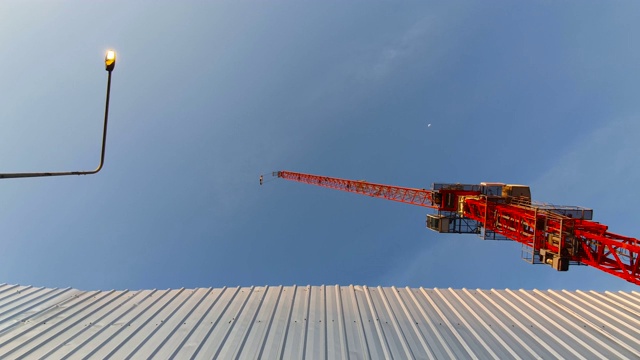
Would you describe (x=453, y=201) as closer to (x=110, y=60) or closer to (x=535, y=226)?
(x=535, y=226)

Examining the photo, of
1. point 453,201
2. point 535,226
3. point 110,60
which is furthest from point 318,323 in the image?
point 453,201

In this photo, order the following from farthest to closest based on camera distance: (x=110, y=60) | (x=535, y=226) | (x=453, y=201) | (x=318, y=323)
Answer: (x=453, y=201), (x=535, y=226), (x=318, y=323), (x=110, y=60)

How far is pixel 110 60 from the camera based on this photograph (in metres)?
7.81

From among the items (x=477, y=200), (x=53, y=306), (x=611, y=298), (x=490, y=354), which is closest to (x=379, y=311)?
(x=490, y=354)

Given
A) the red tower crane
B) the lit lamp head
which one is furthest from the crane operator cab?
A: the lit lamp head

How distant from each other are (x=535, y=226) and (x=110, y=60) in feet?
61.5

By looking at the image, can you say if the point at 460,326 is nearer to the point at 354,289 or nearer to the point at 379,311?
the point at 379,311

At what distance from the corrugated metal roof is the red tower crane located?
5.43 ft

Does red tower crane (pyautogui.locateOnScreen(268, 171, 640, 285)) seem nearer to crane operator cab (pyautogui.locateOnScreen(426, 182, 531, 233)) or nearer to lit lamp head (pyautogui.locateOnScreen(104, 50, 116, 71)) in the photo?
crane operator cab (pyautogui.locateOnScreen(426, 182, 531, 233))

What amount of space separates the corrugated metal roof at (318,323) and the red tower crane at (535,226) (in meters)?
1.66

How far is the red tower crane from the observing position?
13.4 meters

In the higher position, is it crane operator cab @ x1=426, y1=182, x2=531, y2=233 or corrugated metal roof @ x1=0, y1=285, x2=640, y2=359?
crane operator cab @ x1=426, y1=182, x2=531, y2=233

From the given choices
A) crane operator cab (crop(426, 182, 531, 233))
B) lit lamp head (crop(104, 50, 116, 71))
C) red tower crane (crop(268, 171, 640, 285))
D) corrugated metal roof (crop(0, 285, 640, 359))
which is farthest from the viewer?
crane operator cab (crop(426, 182, 531, 233))

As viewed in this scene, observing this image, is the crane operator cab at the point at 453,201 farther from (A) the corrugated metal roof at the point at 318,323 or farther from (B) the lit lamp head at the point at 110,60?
(B) the lit lamp head at the point at 110,60
